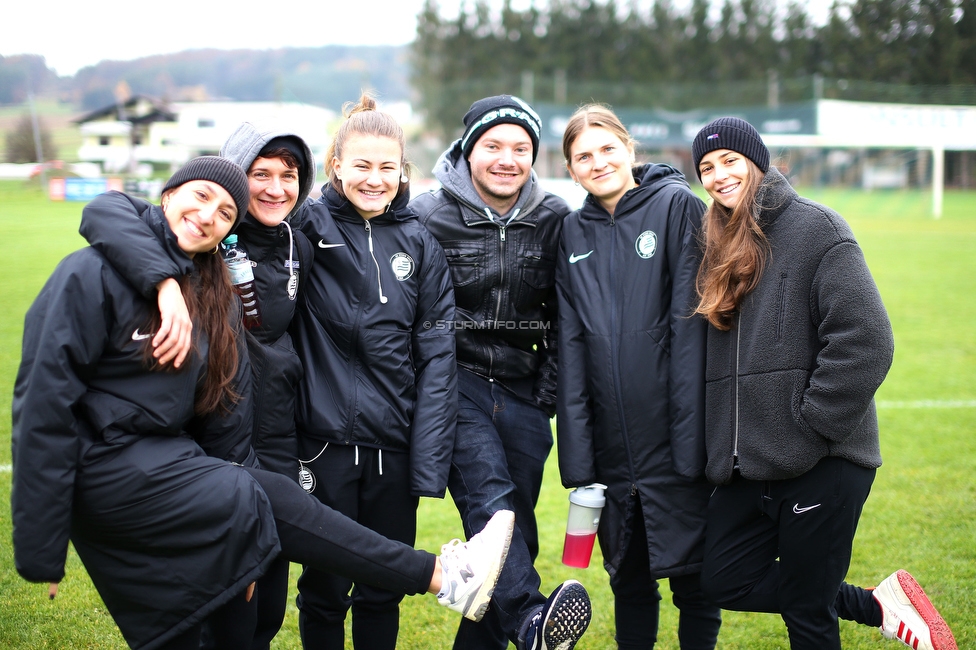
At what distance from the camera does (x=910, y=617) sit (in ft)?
9.80

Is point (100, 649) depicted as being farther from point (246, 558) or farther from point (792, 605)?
point (792, 605)

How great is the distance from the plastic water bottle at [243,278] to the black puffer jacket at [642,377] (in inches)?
44.9

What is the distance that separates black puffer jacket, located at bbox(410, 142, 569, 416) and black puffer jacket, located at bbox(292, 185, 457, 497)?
0.68 ft

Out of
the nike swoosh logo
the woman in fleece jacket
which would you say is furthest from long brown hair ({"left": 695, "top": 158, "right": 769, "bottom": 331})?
the nike swoosh logo

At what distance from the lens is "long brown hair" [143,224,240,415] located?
2.49 metres

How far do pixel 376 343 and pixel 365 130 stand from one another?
0.80 meters

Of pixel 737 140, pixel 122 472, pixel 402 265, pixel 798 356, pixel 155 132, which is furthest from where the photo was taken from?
pixel 155 132

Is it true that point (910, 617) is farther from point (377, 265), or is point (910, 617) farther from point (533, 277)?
point (377, 265)

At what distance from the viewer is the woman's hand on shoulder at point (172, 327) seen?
2.31 metres

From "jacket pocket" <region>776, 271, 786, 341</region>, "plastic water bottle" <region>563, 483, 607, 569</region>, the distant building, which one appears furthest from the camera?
the distant building

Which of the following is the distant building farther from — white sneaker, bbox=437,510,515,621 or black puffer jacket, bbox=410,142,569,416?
white sneaker, bbox=437,510,515,621

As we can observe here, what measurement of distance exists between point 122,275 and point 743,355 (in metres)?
1.96

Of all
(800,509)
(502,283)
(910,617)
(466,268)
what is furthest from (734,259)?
(910,617)

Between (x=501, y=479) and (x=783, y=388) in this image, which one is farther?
(x=501, y=479)
